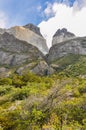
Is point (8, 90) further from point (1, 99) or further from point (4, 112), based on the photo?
point (4, 112)

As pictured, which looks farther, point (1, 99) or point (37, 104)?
point (1, 99)

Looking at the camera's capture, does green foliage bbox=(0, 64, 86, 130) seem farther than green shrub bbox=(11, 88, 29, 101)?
No

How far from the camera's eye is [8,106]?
156ft

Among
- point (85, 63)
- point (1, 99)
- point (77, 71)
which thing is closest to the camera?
point (1, 99)

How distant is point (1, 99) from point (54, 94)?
2251cm

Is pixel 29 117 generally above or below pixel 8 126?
above

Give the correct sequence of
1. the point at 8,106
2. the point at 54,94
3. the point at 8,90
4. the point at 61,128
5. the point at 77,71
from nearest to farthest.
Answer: the point at 61,128 < the point at 54,94 < the point at 8,106 < the point at 8,90 < the point at 77,71

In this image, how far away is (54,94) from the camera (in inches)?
1309

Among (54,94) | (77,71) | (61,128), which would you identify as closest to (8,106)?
(54,94)

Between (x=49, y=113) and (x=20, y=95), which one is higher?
(x=49, y=113)

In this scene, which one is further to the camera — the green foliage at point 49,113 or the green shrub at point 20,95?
the green shrub at point 20,95

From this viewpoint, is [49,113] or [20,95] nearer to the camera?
[49,113]

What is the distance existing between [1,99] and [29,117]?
2367 centimetres

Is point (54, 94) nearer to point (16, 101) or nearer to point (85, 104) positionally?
point (85, 104)
